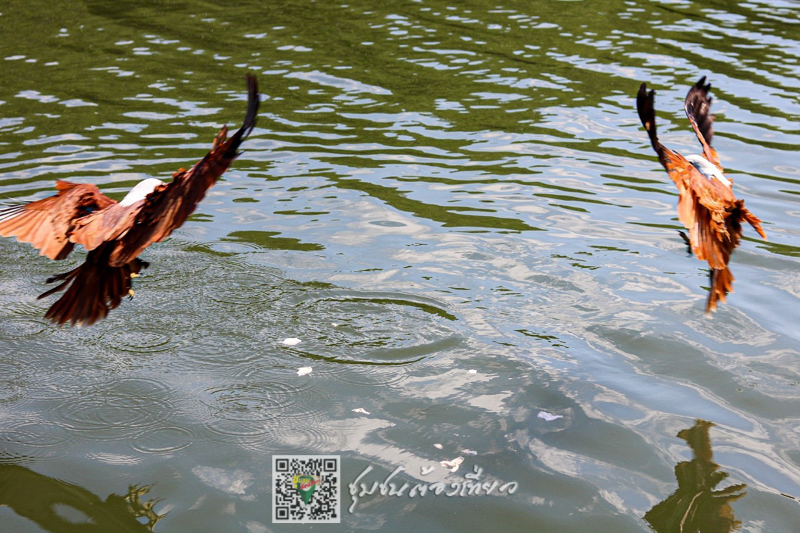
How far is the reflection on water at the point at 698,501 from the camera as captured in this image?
11.1 ft

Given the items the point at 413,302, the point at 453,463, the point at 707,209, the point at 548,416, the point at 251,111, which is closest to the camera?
the point at 251,111

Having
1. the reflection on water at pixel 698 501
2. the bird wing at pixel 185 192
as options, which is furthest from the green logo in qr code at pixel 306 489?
the reflection on water at pixel 698 501

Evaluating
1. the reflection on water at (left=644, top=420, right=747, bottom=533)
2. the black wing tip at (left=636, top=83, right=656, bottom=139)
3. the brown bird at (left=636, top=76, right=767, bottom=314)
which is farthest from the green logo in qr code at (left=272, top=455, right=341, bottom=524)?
the black wing tip at (left=636, top=83, right=656, bottom=139)

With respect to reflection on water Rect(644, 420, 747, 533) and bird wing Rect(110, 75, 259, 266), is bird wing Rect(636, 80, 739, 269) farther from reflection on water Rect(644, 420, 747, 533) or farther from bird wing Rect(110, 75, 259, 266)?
bird wing Rect(110, 75, 259, 266)

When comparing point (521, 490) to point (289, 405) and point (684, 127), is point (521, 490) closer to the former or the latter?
point (289, 405)

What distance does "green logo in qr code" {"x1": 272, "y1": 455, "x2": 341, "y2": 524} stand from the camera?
135 inches

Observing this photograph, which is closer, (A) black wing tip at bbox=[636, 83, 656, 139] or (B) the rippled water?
(A) black wing tip at bbox=[636, 83, 656, 139]

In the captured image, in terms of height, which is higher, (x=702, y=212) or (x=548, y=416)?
(x=702, y=212)

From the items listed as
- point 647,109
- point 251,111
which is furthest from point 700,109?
point 251,111

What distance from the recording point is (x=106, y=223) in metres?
3.45

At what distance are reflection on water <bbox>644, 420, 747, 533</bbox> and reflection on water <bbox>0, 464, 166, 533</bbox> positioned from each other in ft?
7.28

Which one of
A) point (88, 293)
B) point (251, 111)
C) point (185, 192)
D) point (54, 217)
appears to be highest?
point (251, 111)

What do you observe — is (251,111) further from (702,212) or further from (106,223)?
(702,212)

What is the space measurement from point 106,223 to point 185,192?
465mm
